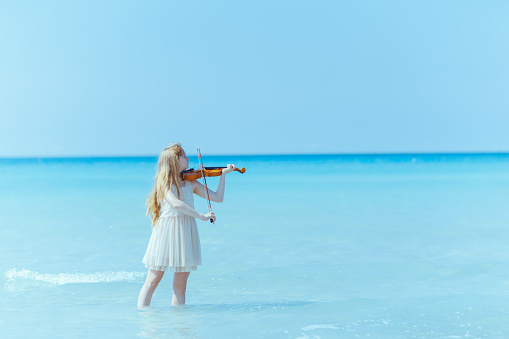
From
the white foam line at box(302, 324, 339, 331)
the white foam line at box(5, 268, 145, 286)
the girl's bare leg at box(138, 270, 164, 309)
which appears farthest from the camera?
the white foam line at box(5, 268, 145, 286)

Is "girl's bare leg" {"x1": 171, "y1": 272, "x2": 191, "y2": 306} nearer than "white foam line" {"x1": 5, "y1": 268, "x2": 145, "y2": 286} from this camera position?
Yes

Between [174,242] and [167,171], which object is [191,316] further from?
[167,171]

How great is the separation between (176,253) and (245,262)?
10.2 ft

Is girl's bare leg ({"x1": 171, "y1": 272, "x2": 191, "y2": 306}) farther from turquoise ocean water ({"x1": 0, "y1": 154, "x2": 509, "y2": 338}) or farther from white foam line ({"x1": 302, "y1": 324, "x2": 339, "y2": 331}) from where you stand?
white foam line ({"x1": 302, "y1": 324, "x2": 339, "y2": 331})

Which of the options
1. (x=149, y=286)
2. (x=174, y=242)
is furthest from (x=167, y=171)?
(x=149, y=286)

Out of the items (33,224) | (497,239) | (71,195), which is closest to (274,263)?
(497,239)

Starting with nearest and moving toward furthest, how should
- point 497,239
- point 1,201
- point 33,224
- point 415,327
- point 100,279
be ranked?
point 415,327
point 100,279
point 497,239
point 33,224
point 1,201

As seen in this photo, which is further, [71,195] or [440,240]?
[71,195]

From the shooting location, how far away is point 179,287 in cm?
586

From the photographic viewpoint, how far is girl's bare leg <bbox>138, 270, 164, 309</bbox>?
566 cm

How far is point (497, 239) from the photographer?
10.3m

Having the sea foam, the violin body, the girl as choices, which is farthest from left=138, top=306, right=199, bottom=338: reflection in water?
the sea foam

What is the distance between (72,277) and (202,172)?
308cm

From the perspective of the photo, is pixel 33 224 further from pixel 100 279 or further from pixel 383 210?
pixel 383 210
